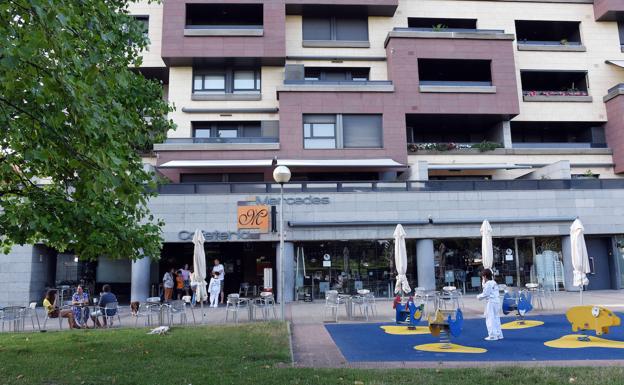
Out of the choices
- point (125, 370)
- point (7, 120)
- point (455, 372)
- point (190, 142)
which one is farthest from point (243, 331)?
point (190, 142)

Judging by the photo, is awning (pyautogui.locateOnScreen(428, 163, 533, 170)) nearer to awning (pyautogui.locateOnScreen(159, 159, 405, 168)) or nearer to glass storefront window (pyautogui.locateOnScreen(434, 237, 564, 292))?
awning (pyautogui.locateOnScreen(159, 159, 405, 168))

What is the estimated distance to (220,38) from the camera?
28.9 m

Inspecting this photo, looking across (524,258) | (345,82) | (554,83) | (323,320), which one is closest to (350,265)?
(323,320)

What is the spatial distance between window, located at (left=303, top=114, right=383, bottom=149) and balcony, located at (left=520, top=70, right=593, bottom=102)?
412 inches

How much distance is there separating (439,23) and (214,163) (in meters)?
17.2

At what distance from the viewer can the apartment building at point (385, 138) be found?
23.8m

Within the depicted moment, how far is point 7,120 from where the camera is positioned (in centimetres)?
613

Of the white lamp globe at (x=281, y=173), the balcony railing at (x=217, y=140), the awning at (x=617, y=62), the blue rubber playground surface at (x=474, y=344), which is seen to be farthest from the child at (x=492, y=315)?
the awning at (x=617, y=62)

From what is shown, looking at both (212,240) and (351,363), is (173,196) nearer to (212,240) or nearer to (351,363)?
(212,240)

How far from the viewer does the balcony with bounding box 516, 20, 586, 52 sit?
3212cm

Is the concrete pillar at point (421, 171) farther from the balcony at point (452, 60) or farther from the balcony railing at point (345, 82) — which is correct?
the balcony railing at point (345, 82)

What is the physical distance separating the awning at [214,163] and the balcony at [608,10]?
23.5 m

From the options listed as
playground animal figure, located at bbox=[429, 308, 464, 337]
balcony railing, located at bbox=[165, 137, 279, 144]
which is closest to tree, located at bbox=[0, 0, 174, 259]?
playground animal figure, located at bbox=[429, 308, 464, 337]

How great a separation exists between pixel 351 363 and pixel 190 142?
21234mm
